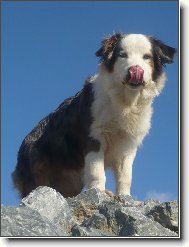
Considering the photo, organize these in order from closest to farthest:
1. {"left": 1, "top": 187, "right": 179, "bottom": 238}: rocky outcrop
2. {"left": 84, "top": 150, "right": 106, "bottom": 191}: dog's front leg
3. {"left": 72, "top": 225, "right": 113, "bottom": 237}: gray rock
A: {"left": 1, "top": 187, "right": 179, "bottom": 238}: rocky outcrop < {"left": 72, "top": 225, "right": 113, "bottom": 237}: gray rock < {"left": 84, "top": 150, "right": 106, "bottom": 191}: dog's front leg

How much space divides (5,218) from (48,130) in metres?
4.60

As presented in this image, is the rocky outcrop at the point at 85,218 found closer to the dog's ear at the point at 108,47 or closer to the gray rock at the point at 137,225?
the gray rock at the point at 137,225

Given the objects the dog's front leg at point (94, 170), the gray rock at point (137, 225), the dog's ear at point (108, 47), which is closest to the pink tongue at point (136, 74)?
the dog's ear at point (108, 47)

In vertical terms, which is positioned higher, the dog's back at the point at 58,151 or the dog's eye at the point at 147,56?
the dog's eye at the point at 147,56

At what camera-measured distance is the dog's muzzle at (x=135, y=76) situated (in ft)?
30.9

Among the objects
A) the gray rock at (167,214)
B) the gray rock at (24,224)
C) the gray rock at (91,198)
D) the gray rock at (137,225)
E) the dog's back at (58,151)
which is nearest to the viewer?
the gray rock at (24,224)

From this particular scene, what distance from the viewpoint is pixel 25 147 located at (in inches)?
443

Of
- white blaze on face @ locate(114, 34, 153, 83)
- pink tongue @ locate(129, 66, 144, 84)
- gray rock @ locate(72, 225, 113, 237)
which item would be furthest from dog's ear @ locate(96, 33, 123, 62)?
gray rock @ locate(72, 225, 113, 237)

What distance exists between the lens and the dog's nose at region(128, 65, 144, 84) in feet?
30.8

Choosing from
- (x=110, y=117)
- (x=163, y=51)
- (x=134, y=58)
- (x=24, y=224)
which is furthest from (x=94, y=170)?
(x=24, y=224)

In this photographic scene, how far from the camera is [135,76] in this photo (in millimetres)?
9562

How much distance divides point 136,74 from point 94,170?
158 cm

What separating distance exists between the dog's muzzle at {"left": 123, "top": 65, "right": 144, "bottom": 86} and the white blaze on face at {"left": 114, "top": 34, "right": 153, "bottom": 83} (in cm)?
6

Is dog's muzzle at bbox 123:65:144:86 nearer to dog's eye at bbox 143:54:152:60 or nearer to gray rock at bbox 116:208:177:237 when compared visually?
dog's eye at bbox 143:54:152:60
